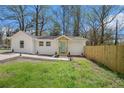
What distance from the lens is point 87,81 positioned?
9.13 metres

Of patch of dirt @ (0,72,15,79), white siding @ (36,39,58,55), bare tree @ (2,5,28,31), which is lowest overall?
patch of dirt @ (0,72,15,79)

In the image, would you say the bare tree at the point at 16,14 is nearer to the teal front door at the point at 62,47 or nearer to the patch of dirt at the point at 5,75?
the teal front door at the point at 62,47

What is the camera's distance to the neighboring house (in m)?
27.0

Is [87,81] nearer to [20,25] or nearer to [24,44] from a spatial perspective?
[24,44]

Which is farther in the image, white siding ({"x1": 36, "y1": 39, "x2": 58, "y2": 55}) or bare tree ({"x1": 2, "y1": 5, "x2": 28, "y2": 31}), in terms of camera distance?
bare tree ({"x1": 2, "y1": 5, "x2": 28, "y2": 31})

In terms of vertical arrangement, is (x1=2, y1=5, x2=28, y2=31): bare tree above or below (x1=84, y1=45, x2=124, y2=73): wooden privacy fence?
above

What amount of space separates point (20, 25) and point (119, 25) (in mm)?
12102

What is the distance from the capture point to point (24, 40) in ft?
89.2

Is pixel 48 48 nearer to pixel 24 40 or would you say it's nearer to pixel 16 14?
pixel 24 40

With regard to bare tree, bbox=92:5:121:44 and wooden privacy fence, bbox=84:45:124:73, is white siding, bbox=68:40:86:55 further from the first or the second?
wooden privacy fence, bbox=84:45:124:73

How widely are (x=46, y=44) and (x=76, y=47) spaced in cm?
331

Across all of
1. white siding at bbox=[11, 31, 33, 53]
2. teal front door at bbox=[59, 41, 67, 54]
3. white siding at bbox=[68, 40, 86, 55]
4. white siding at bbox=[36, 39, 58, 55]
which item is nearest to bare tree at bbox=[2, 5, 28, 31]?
white siding at bbox=[11, 31, 33, 53]

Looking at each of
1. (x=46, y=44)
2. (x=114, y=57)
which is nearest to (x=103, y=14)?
(x=46, y=44)
